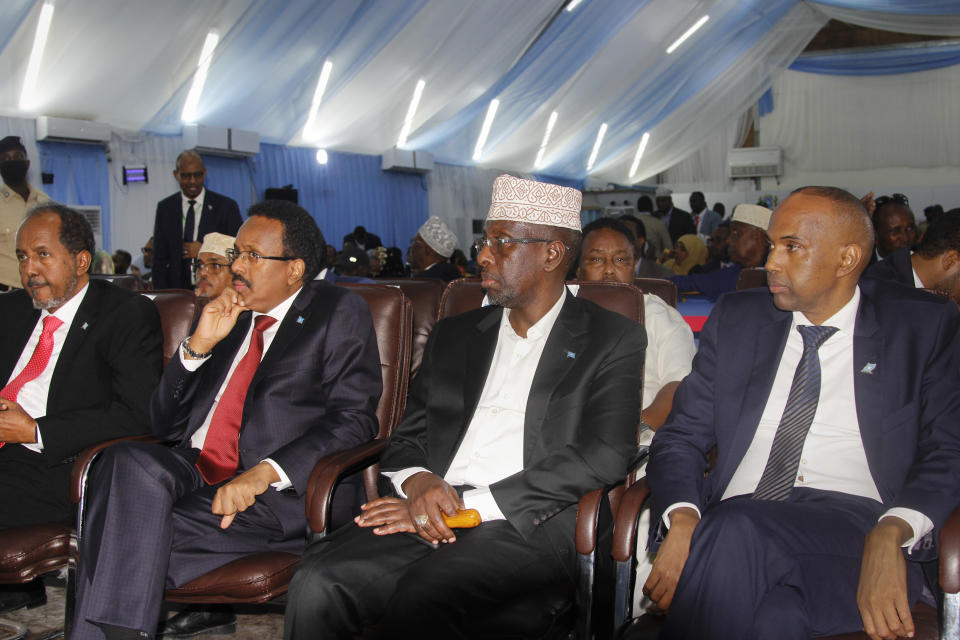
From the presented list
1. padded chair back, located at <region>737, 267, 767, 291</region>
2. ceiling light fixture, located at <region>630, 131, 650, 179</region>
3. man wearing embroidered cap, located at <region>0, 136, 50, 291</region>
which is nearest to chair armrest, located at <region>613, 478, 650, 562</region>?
padded chair back, located at <region>737, 267, 767, 291</region>

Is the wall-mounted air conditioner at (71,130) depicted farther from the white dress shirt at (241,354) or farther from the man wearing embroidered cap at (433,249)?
the white dress shirt at (241,354)

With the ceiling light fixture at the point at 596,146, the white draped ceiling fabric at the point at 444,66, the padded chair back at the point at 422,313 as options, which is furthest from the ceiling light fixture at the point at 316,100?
the padded chair back at the point at 422,313

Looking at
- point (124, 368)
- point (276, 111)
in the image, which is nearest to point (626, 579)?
point (124, 368)

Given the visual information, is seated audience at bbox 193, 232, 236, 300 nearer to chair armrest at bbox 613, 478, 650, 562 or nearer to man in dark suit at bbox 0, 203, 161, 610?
man in dark suit at bbox 0, 203, 161, 610

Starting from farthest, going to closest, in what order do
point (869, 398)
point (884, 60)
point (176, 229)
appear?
point (884, 60)
point (176, 229)
point (869, 398)

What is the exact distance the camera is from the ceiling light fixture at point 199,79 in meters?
8.29

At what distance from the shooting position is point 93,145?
8.84 metres

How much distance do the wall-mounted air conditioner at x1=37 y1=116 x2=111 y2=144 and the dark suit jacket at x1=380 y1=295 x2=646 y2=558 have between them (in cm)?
736

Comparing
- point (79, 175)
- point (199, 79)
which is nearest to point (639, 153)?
point (199, 79)

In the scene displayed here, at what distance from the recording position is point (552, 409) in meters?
2.19

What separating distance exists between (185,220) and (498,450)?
4158mm

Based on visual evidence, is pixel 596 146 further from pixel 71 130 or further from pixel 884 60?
pixel 71 130

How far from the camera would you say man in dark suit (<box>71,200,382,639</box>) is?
2.16 meters

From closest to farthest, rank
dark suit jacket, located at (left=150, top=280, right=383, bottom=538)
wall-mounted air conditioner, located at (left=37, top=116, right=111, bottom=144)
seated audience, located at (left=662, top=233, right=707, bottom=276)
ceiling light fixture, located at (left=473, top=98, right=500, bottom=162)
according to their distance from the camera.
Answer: dark suit jacket, located at (left=150, top=280, right=383, bottom=538) → seated audience, located at (left=662, top=233, right=707, bottom=276) → wall-mounted air conditioner, located at (left=37, top=116, right=111, bottom=144) → ceiling light fixture, located at (left=473, top=98, right=500, bottom=162)
